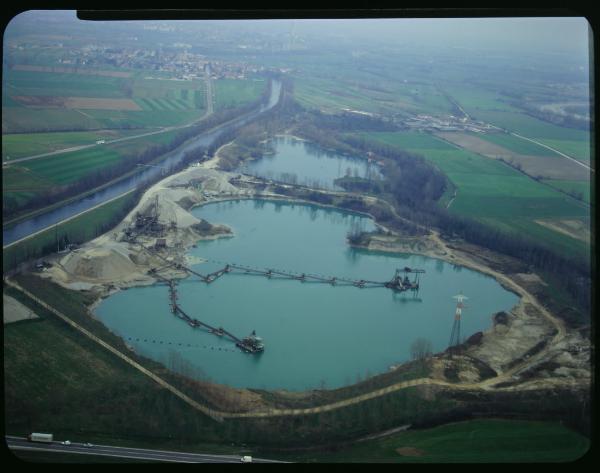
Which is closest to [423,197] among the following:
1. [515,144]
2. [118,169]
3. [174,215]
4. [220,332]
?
[515,144]

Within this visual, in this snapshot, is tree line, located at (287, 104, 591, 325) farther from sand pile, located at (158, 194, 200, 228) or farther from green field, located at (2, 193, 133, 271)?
green field, located at (2, 193, 133, 271)

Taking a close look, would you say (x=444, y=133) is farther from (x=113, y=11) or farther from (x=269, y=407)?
(x=113, y=11)

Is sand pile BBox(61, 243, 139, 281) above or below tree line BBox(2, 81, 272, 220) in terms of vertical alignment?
below

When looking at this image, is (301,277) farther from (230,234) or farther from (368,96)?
(368,96)

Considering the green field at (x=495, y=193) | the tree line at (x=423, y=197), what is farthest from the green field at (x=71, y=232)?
the green field at (x=495, y=193)

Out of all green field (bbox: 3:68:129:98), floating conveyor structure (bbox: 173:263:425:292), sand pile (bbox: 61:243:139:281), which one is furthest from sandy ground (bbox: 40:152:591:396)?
green field (bbox: 3:68:129:98)

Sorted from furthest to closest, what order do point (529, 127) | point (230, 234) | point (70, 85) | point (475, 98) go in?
point (70, 85), point (475, 98), point (529, 127), point (230, 234)
